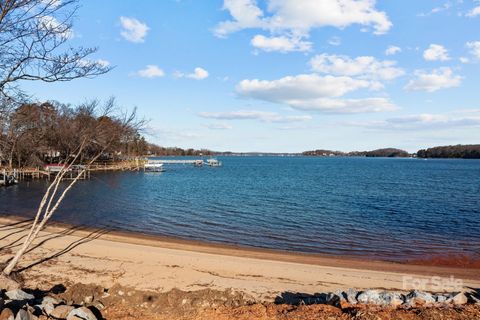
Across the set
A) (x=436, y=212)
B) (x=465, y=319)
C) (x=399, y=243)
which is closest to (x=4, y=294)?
(x=465, y=319)

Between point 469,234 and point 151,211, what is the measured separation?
19.9 metres

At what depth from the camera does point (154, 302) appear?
7875 millimetres

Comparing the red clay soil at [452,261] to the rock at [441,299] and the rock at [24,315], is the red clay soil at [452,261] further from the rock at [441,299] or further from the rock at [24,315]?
the rock at [24,315]

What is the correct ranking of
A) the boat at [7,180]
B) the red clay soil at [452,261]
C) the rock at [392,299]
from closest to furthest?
the rock at [392,299] < the red clay soil at [452,261] < the boat at [7,180]

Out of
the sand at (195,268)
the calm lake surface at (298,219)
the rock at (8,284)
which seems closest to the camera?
the rock at (8,284)

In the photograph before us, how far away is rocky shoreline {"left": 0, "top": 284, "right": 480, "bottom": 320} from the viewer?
21.7ft

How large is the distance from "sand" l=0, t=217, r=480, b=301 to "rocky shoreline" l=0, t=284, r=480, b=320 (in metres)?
0.95

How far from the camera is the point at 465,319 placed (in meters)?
6.08

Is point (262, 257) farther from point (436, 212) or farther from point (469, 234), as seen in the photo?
point (436, 212)

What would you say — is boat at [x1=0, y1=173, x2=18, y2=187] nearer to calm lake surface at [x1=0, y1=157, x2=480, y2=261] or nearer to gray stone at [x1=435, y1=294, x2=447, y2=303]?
→ calm lake surface at [x1=0, y1=157, x2=480, y2=261]

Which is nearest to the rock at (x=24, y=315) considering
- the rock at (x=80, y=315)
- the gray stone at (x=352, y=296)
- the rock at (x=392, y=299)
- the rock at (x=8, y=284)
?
the rock at (x=80, y=315)

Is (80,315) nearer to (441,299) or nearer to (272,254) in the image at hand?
(441,299)

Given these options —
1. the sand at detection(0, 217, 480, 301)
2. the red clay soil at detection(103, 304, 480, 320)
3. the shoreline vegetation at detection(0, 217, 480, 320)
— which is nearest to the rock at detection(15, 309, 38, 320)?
the shoreline vegetation at detection(0, 217, 480, 320)

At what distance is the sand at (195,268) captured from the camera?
989 centimetres
